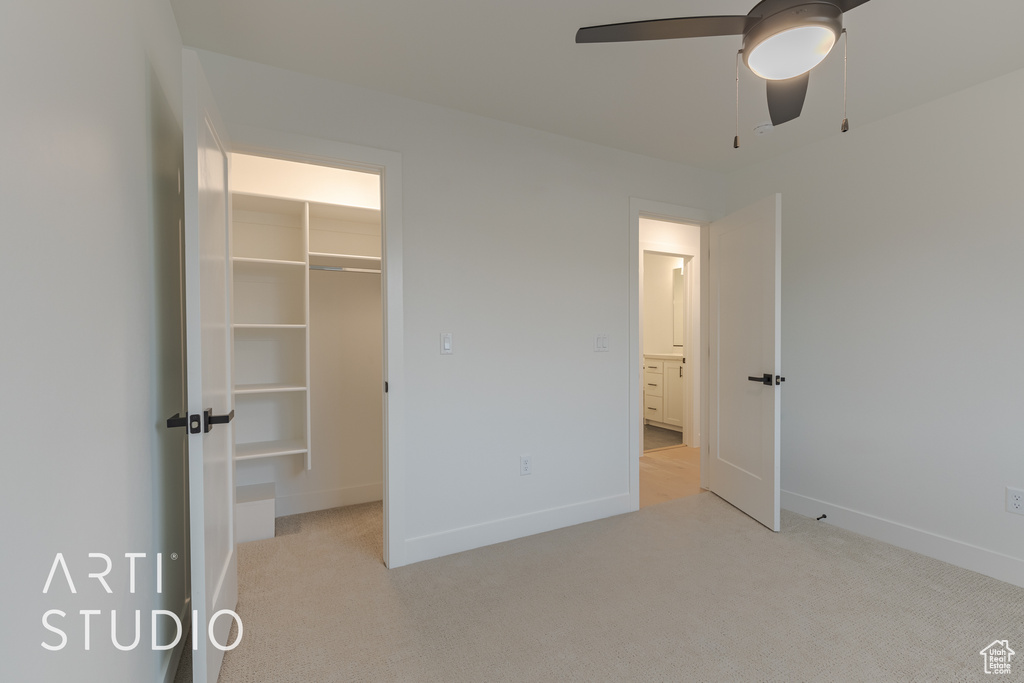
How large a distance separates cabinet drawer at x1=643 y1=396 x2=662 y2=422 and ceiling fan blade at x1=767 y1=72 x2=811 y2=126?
184 inches

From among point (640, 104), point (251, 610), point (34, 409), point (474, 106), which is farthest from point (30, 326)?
point (640, 104)

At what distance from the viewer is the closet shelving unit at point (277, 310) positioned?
2910 millimetres

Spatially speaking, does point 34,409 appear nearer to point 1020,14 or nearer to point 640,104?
point 640,104

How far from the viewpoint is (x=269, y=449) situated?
112 inches

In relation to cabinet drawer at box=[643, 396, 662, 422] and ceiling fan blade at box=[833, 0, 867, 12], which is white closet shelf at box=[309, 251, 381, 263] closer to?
ceiling fan blade at box=[833, 0, 867, 12]

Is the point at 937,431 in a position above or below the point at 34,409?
below

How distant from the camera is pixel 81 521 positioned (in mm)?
916

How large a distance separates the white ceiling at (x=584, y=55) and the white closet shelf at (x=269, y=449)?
2.11m

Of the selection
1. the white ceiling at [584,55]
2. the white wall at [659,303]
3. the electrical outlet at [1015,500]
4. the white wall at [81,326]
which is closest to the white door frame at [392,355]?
the white ceiling at [584,55]

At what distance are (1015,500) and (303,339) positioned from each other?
159 inches

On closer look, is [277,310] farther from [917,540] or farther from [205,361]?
[917,540]

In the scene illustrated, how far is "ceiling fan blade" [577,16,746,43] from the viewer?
4.29 feet

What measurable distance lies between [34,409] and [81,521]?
1.01ft

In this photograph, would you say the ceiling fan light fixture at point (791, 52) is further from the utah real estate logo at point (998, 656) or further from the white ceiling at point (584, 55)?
the utah real estate logo at point (998, 656)
